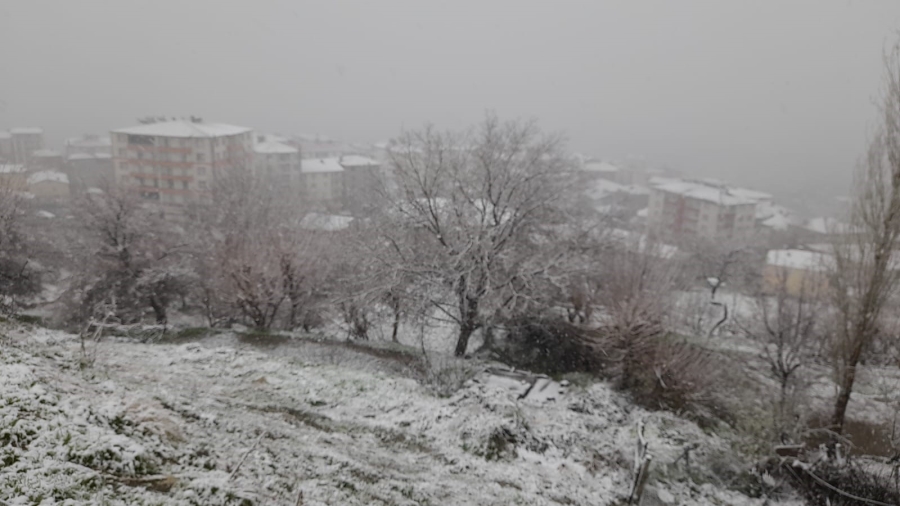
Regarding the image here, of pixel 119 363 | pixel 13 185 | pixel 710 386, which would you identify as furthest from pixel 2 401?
pixel 13 185

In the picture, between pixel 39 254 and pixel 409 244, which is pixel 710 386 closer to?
pixel 409 244

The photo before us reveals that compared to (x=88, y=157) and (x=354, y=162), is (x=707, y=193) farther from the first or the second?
(x=88, y=157)

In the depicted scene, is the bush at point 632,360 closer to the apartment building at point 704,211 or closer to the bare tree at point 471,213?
the bare tree at point 471,213

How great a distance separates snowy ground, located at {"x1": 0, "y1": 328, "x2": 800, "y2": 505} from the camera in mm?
5387

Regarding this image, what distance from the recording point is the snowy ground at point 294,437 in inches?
212

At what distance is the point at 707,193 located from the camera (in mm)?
61062

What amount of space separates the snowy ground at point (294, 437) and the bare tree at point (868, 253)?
3550mm

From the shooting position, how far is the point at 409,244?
704 inches

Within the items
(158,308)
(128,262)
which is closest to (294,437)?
(158,308)

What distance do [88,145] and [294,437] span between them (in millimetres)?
80336

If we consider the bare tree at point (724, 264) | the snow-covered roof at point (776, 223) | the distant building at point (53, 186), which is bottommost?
the bare tree at point (724, 264)

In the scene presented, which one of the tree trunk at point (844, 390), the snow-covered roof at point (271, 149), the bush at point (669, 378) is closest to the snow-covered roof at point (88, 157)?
the snow-covered roof at point (271, 149)

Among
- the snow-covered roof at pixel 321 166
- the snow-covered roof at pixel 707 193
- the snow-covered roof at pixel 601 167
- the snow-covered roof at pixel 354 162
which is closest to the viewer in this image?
the snow-covered roof at pixel 707 193

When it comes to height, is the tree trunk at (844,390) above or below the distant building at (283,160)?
below
